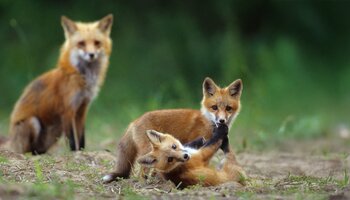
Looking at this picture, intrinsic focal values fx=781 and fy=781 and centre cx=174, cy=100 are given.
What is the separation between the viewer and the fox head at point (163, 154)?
23.8 ft

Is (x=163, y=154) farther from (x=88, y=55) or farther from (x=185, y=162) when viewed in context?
(x=88, y=55)

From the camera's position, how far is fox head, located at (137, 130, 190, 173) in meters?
7.24

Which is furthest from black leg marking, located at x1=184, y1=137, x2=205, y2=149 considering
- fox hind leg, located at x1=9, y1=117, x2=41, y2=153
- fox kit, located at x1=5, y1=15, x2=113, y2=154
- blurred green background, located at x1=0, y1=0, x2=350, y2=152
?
blurred green background, located at x1=0, y1=0, x2=350, y2=152

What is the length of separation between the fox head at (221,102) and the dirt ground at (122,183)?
2.42 ft

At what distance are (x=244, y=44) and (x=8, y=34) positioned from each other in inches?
209

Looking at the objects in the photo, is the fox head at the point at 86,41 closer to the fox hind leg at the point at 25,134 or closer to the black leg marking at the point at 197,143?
the fox hind leg at the point at 25,134

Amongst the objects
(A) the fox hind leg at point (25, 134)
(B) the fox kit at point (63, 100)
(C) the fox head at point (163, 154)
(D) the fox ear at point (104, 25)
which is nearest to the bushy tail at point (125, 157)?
(C) the fox head at point (163, 154)

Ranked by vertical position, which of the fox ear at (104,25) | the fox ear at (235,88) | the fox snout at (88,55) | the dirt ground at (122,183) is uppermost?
the fox ear at (104,25)

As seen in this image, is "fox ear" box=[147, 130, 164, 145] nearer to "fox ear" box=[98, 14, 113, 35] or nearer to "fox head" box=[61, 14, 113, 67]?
"fox head" box=[61, 14, 113, 67]

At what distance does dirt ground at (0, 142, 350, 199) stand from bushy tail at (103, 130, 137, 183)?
119 mm

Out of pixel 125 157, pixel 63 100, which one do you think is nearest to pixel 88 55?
pixel 63 100

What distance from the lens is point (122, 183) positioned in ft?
24.3

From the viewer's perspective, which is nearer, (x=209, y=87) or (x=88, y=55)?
(x=209, y=87)

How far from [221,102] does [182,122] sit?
46 centimetres
